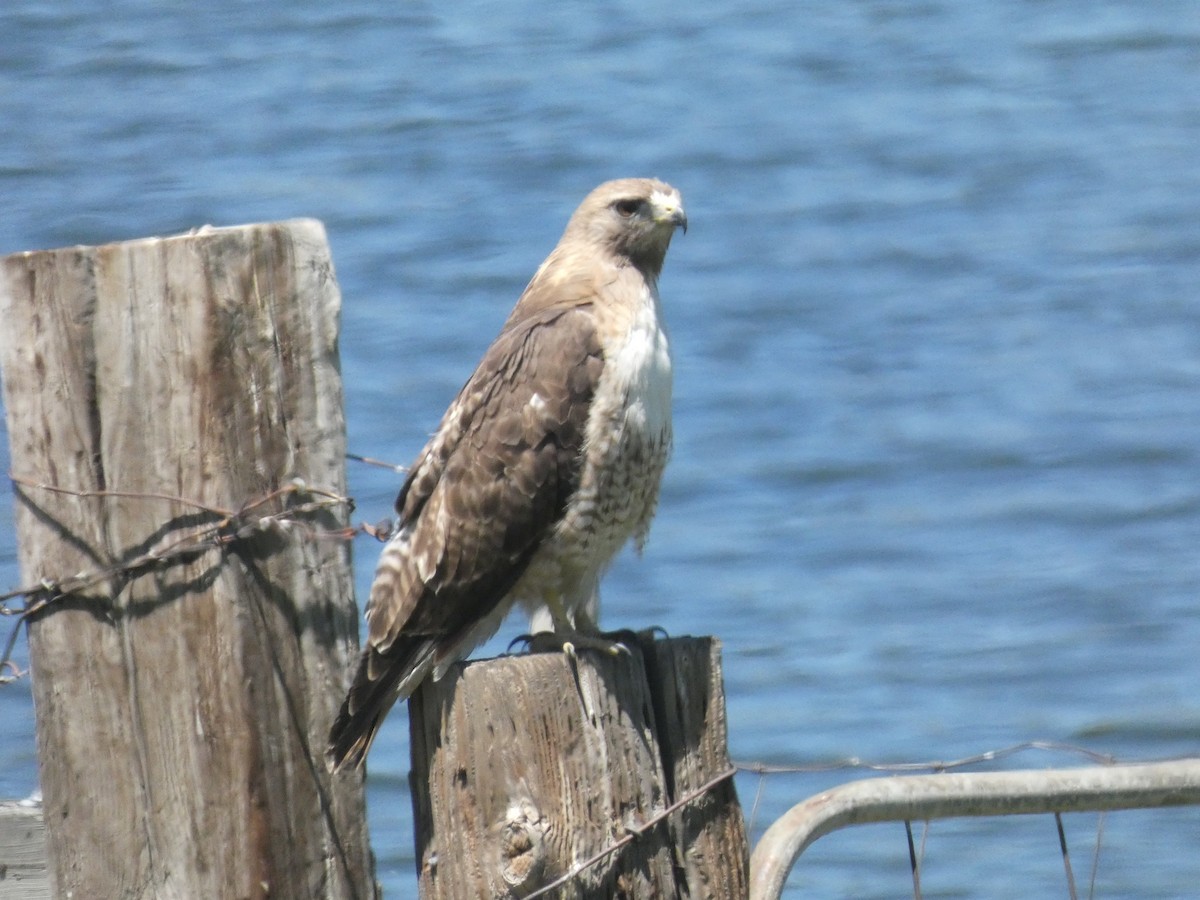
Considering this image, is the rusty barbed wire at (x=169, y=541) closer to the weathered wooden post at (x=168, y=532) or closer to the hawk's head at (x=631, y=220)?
the weathered wooden post at (x=168, y=532)

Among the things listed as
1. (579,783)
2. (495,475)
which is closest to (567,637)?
(495,475)

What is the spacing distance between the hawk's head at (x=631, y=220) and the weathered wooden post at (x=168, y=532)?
3.75 feet

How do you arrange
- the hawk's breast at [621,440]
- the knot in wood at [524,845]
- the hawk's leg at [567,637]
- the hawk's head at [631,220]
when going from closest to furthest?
the knot in wood at [524,845] → the hawk's leg at [567,637] → the hawk's breast at [621,440] → the hawk's head at [631,220]

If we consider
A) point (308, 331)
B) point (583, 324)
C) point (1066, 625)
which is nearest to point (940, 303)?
point (1066, 625)

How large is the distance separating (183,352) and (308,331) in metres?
0.19

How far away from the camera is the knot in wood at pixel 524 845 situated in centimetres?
271

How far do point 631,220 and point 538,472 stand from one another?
2.22ft

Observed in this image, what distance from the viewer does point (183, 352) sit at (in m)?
2.92

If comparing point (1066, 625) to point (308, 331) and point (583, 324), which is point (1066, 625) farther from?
point (308, 331)

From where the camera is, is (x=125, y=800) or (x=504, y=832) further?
(x=125, y=800)

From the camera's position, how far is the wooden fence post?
2730 millimetres

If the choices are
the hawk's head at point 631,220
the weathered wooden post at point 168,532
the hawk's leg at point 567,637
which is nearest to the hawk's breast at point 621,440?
the hawk's leg at point 567,637

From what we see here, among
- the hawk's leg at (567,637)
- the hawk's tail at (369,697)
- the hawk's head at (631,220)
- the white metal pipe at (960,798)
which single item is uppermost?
the hawk's head at (631,220)

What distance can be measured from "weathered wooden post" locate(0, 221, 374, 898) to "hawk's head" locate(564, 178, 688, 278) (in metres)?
1.14
